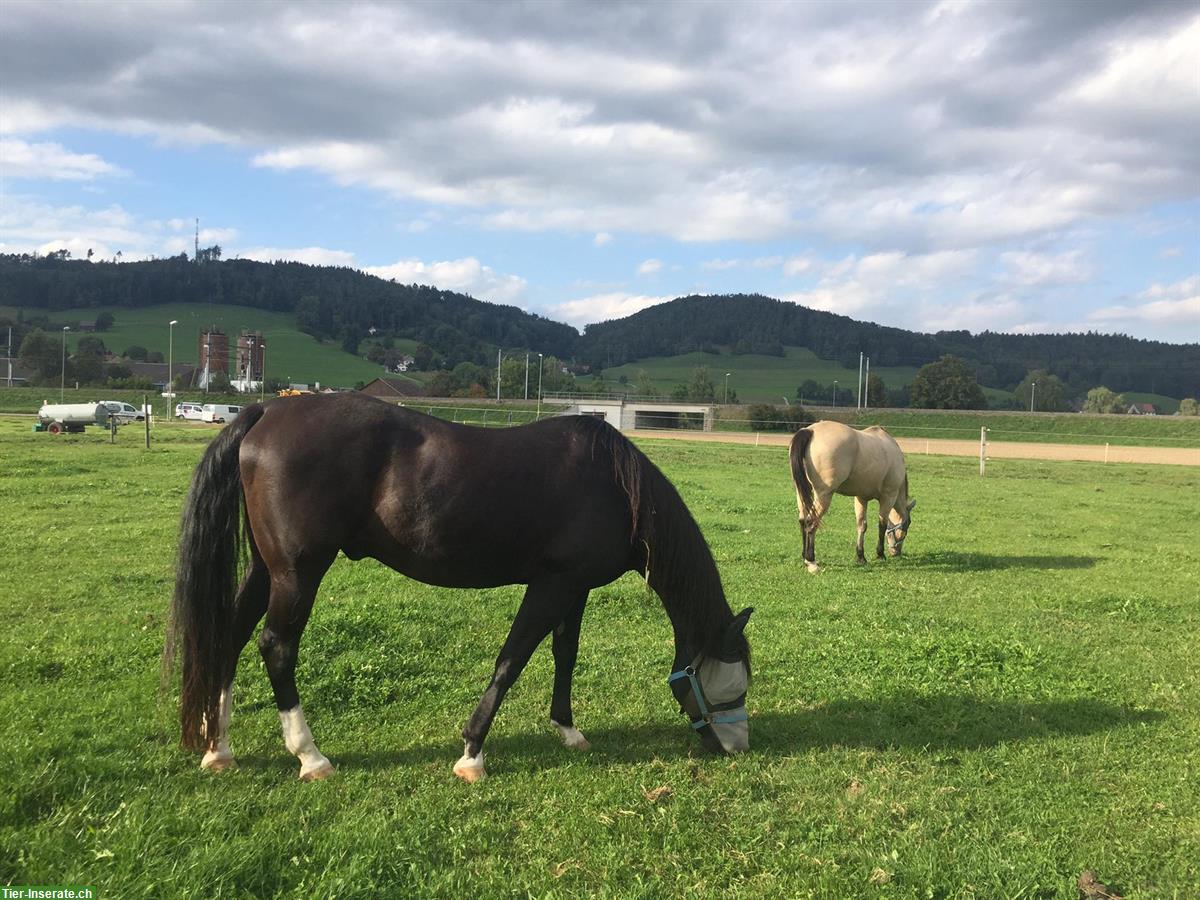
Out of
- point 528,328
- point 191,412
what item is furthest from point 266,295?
point 191,412

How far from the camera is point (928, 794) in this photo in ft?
13.4

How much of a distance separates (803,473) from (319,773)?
8.27 metres

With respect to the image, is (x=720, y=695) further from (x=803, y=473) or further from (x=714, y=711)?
(x=803, y=473)

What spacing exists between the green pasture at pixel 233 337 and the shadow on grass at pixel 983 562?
97.2 metres

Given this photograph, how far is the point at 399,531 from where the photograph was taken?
13.6 feet

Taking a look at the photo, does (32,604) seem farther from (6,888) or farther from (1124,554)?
(1124,554)

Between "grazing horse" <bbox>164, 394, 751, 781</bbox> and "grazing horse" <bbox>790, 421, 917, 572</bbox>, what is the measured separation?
6450 mm

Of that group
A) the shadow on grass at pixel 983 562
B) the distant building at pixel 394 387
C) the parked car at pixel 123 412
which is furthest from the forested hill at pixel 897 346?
the shadow on grass at pixel 983 562

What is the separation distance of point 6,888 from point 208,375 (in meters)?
106

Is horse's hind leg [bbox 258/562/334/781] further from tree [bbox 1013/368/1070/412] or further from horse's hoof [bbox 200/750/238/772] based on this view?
tree [bbox 1013/368/1070/412]

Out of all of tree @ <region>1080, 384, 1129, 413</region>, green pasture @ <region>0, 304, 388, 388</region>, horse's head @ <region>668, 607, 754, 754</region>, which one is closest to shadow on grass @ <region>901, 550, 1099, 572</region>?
horse's head @ <region>668, 607, 754, 754</region>

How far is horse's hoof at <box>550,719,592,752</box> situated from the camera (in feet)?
15.2

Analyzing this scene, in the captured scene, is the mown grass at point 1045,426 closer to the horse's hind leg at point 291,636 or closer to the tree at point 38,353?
the horse's hind leg at point 291,636

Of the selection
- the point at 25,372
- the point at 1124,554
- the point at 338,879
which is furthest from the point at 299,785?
the point at 25,372
